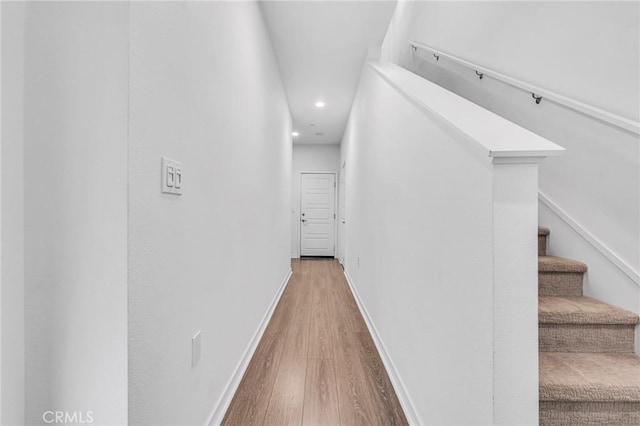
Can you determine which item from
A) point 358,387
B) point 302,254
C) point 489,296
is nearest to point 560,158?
point 489,296

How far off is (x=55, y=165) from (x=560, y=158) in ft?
7.58

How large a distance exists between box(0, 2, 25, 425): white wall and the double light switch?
1.01ft

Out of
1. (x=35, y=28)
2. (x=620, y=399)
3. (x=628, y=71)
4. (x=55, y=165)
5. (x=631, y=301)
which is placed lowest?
(x=620, y=399)

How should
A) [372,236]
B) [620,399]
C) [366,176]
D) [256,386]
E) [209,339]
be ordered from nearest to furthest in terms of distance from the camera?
[620,399] → [209,339] → [256,386] → [372,236] → [366,176]

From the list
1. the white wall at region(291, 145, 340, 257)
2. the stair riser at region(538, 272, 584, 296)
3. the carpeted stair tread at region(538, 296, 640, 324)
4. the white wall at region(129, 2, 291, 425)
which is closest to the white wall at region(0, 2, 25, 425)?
the white wall at region(129, 2, 291, 425)

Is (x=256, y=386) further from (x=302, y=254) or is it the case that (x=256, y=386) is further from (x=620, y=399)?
(x=302, y=254)

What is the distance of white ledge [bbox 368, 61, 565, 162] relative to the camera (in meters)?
0.73

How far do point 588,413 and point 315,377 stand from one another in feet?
4.11

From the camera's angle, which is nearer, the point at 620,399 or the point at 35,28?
the point at 35,28

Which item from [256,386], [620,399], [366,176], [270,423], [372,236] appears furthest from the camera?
[366,176]

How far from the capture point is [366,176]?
110 inches

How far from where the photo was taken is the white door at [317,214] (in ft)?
20.7

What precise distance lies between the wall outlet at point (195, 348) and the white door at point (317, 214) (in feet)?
17.0

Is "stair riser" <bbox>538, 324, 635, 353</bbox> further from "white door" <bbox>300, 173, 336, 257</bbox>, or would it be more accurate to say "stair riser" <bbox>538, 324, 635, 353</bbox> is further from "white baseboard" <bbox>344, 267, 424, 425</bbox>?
"white door" <bbox>300, 173, 336, 257</bbox>
